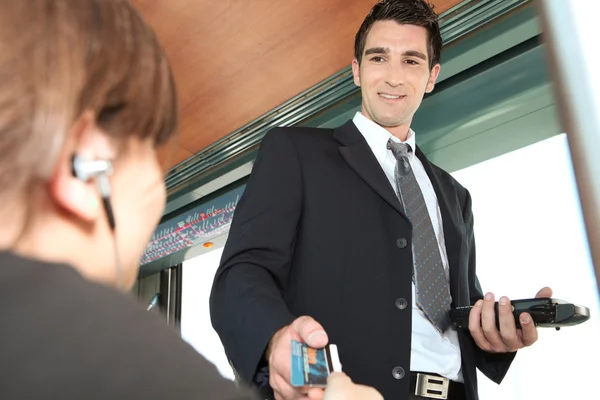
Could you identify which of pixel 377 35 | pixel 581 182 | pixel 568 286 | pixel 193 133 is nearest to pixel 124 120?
pixel 581 182

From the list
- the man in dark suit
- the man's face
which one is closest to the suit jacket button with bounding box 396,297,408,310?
the man in dark suit

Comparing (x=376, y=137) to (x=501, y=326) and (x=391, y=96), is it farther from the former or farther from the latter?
(x=501, y=326)

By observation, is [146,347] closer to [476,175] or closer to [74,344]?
[74,344]

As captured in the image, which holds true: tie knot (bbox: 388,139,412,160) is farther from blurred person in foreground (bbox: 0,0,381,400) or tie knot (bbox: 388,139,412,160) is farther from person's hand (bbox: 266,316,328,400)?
blurred person in foreground (bbox: 0,0,381,400)

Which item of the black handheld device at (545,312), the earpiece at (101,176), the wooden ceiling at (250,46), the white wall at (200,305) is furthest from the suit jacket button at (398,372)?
the white wall at (200,305)

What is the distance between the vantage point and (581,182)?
1.27 ft

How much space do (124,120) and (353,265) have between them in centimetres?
99

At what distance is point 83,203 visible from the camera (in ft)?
1.66

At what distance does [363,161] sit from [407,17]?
0.69m

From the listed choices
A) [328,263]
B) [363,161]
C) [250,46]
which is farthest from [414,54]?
[250,46]

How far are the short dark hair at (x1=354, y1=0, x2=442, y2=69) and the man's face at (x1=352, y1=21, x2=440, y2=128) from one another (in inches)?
0.8

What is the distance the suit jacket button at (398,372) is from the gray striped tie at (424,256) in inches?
7.5

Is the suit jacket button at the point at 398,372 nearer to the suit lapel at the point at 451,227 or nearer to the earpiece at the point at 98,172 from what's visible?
the suit lapel at the point at 451,227

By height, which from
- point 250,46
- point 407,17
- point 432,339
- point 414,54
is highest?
point 250,46
